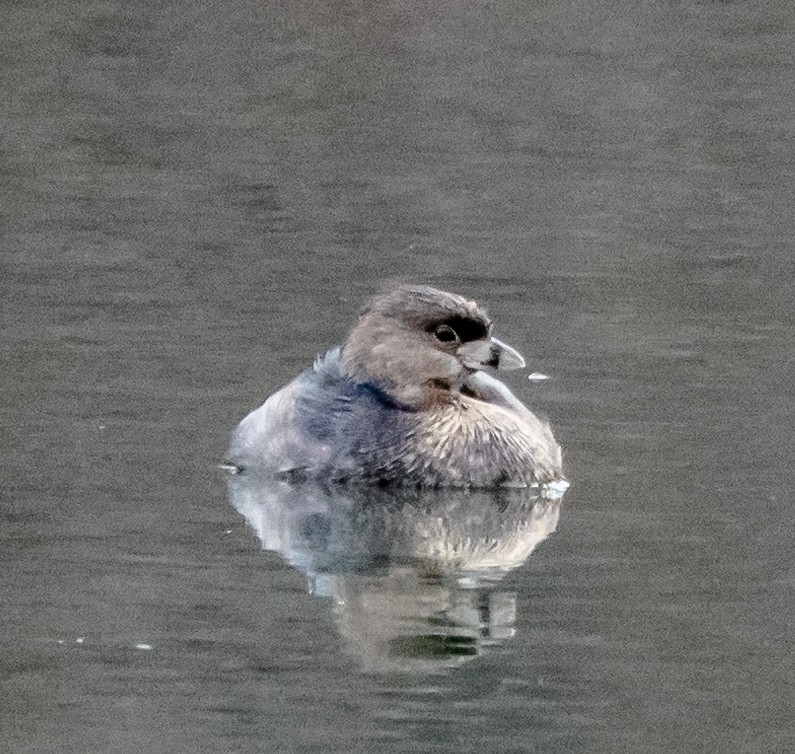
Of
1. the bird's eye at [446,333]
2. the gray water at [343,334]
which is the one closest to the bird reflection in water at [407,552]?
the gray water at [343,334]

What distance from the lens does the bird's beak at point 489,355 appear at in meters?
10.5

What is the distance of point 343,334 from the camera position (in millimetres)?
12445

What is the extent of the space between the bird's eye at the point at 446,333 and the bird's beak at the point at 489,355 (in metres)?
0.06

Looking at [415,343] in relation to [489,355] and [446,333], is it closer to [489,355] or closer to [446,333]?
[446,333]

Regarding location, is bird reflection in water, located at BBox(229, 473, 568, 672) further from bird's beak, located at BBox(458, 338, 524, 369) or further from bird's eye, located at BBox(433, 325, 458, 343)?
bird's eye, located at BBox(433, 325, 458, 343)

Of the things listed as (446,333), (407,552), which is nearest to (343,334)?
(446,333)

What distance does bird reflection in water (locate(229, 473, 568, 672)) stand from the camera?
8281mm

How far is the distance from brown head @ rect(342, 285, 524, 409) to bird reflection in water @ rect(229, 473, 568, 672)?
0.55m

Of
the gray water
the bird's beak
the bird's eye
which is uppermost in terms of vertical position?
the bird's eye

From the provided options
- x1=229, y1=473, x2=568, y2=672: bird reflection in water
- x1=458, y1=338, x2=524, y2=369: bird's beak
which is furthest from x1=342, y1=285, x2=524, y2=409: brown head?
x1=229, y1=473, x2=568, y2=672: bird reflection in water

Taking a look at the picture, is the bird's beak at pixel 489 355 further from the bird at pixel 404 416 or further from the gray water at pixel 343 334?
the gray water at pixel 343 334

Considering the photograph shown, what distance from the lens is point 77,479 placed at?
399 inches

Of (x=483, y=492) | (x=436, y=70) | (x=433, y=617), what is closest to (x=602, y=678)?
(x=433, y=617)

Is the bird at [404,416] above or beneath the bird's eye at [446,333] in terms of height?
beneath
